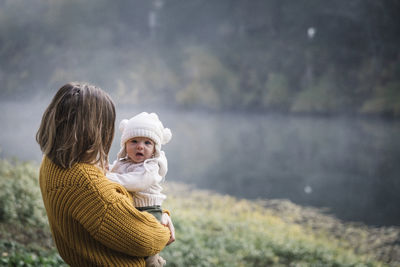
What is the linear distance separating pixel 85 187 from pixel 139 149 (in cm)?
35

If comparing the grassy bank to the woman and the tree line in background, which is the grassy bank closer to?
the woman

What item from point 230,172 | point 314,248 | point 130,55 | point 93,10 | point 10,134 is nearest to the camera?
point 314,248

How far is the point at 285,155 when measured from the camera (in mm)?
16203

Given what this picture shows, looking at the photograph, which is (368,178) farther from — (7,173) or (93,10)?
(93,10)

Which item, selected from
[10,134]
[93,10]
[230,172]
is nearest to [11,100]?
[10,134]

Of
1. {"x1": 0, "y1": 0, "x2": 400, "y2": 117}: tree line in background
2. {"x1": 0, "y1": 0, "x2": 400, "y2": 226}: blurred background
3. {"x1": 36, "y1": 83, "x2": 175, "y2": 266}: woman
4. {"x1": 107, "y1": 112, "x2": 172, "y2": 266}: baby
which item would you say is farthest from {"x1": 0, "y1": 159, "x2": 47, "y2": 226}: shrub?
{"x1": 0, "y1": 0, "x2": 400, "y2": 117}: tree line in background

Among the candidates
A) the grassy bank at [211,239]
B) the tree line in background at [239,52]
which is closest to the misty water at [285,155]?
the tree line in background at [239,52]

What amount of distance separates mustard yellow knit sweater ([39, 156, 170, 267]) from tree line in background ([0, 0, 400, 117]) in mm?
16226

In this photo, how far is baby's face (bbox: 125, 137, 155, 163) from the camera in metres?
1.48

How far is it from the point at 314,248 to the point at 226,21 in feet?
72.0

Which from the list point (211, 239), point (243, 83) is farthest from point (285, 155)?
point (211, 239)

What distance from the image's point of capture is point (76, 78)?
54.3 feet

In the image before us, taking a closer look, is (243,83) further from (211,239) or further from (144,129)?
(144,129)

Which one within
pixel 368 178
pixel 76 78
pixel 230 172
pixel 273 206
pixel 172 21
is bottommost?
pixel 273 206
